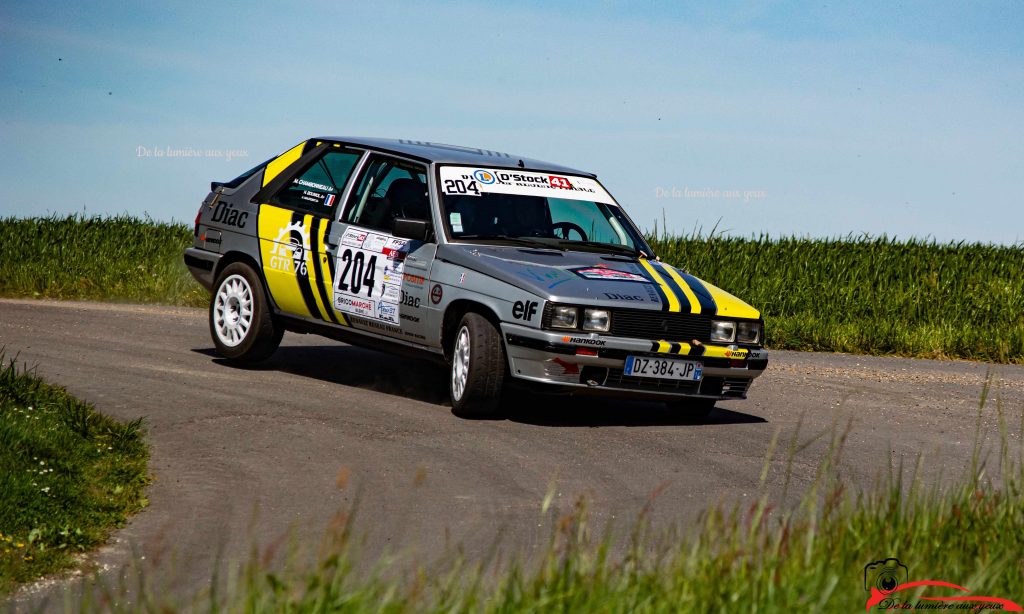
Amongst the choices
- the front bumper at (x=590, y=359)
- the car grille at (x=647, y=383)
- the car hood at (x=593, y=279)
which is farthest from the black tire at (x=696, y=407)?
the car hood at (x=593, y=279)

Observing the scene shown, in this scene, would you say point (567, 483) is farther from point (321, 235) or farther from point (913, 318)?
point (913, 318)

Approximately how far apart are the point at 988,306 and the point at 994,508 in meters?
15.0

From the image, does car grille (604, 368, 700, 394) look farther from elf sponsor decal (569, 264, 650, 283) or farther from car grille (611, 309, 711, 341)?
elf sponsor decal (569, 264, 650, 283)

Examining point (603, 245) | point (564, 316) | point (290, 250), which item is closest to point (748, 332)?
point (603, 245)

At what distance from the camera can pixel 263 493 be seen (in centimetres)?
724

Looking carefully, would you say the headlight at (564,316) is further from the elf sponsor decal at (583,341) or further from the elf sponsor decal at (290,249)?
the elf sponsor decal at (290,249)

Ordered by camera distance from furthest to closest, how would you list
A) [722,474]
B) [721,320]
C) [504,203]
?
[504,203] → [721,320] → [722,474]

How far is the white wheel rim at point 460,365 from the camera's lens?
31.1 feet

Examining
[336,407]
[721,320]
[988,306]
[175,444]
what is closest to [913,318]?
[988,306]

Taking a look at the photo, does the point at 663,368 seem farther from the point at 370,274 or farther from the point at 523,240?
the point at 370,274

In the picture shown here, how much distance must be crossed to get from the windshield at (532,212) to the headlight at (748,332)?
→ 128 centimetres

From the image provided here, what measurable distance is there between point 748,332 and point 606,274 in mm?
1171

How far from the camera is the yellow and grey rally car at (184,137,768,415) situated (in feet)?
30.4

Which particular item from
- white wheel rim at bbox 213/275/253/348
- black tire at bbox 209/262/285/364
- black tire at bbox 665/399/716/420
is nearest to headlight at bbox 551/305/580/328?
black tire at bbox 665/399/716/420
